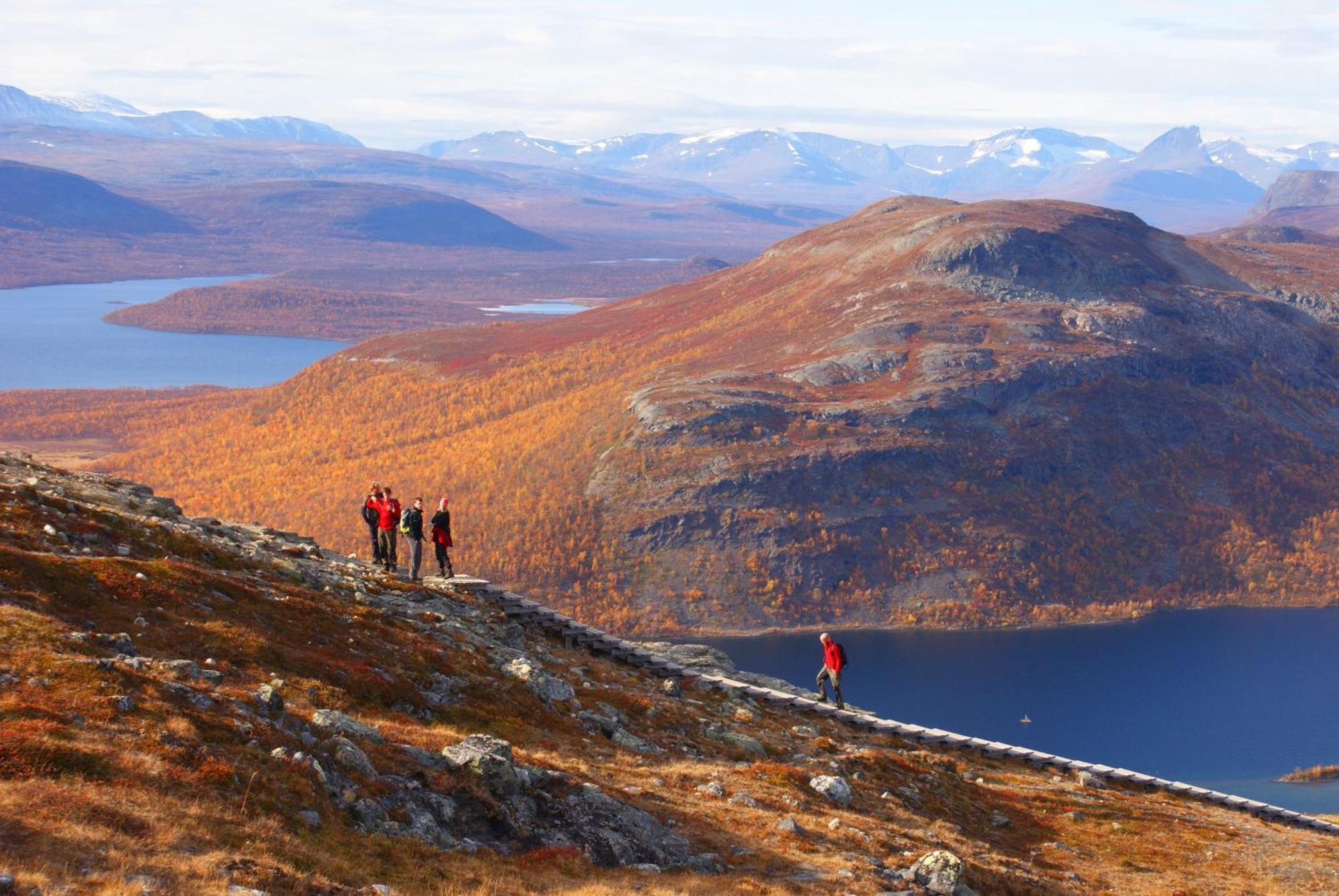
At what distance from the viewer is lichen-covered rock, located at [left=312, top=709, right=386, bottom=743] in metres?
30.3

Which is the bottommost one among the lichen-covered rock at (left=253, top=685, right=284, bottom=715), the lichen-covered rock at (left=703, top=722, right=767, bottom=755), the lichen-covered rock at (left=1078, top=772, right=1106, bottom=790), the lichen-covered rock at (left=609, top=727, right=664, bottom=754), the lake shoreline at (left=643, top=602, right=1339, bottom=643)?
the lake shoreline at (left=643, top=602, right=1339, bottom=643)

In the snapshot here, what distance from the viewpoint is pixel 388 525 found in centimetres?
5159

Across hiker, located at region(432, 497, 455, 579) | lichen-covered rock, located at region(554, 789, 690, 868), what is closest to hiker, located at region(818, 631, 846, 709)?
hiker, located at region(432, 497, 455, 579)

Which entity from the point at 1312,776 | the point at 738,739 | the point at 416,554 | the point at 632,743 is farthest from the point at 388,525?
the point at 1312,776

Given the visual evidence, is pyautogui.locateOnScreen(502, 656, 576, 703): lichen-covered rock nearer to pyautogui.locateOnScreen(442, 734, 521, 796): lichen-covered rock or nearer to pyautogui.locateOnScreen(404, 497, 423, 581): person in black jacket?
pyautogui.locateOnScreen(404, 497, 423, 581): person in black jacket

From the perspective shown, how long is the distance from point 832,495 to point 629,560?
32.0 metres

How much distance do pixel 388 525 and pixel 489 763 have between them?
22841 millimetres

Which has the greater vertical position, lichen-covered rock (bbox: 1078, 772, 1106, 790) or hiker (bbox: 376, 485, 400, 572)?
hiker (bbox: 376, 485, 400, 572)

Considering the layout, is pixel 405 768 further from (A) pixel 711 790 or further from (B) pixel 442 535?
(B) pixel 442 535

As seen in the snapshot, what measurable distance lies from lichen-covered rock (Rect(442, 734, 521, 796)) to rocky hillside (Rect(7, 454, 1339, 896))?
0.06 m

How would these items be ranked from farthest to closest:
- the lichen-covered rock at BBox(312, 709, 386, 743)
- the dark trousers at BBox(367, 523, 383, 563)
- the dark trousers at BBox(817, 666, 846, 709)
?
the dark trousers at BBox(817, 666, 846, 709) → the dark trousers at BBox(367, 523, 383, 563) → the lichen-covered rock at BBox(312, 709, 386, 743)

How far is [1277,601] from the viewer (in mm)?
175000

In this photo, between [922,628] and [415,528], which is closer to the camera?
[415,528]

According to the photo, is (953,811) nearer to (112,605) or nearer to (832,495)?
(112,605)
